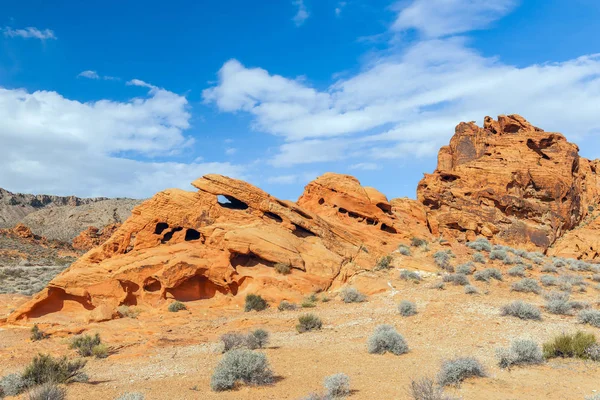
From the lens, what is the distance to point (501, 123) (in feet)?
126

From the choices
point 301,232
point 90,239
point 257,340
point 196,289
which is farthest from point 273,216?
point 90,239

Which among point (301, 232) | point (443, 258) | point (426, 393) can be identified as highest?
point (301, 232)

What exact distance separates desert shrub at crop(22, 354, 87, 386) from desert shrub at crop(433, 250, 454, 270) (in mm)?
16704

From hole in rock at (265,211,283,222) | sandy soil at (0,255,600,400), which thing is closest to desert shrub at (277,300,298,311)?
sandy soil at (0,255,600,400)

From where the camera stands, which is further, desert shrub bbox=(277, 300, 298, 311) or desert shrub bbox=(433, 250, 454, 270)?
desert shrub bbox=(433, 250, 454, 270)

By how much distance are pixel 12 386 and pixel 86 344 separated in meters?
4.50

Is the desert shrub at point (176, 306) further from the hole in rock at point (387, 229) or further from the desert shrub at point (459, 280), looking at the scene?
the hole in rock at point (387, 229)

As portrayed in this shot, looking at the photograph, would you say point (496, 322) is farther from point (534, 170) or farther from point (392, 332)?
point (534, 170)

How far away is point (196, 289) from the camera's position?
17938mm

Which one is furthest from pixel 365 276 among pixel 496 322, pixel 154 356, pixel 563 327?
pixel 154 356

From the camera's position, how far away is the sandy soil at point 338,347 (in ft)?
25.4

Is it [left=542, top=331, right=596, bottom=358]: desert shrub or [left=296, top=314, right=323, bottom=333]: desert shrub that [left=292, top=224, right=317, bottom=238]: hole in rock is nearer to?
[left=296, top=314, right=323, bottom=333]: desert shrub

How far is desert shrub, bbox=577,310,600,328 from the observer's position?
11636 millimetres

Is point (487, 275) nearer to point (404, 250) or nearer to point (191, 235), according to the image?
point (404, 250)
